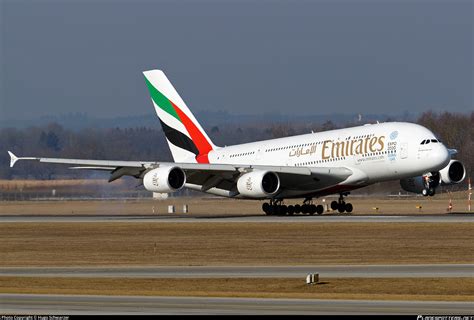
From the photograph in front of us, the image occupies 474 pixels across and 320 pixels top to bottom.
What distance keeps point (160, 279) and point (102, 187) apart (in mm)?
52667

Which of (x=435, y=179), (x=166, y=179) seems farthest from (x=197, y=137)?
(x=435, y=179)

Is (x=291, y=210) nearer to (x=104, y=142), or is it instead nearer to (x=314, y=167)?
(x=314, y=167)

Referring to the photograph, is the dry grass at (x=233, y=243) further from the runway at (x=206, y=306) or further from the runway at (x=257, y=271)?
the runway at (x=206, y=306)

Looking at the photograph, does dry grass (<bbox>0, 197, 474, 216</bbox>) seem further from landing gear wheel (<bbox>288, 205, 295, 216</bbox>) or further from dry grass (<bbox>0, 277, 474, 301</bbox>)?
dry grass (<bbox>0, 277, 474, 301</bbox>)

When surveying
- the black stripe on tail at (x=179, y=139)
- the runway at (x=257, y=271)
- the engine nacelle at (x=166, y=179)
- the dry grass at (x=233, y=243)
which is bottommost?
the runway at (x=257, y=271)

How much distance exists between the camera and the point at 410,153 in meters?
59.9

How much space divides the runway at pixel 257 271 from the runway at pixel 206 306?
665 centimetres

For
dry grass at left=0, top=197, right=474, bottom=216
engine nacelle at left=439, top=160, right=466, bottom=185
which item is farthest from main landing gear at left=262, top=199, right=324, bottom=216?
engine nacelle at left=439, top=160, right=466, bottom=185

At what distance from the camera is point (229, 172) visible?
64.2 meters

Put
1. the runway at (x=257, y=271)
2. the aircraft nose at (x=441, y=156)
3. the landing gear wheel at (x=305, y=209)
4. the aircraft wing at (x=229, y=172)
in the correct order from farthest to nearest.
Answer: the landing gear wheel at (x=305, y=209) < the aircraft wing at (x=229, y=172) < the aircraft nose at (x=441, y=156) < the runway at (x=257, y=271)

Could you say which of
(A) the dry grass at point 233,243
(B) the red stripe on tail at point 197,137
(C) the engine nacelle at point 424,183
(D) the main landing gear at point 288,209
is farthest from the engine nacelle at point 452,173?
(B) the red stripe on tail at point 197,137

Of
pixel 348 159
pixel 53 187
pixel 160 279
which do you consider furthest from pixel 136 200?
pixel 160 279

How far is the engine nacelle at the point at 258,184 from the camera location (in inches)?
2456

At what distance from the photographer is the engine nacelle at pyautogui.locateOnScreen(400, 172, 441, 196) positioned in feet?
203
